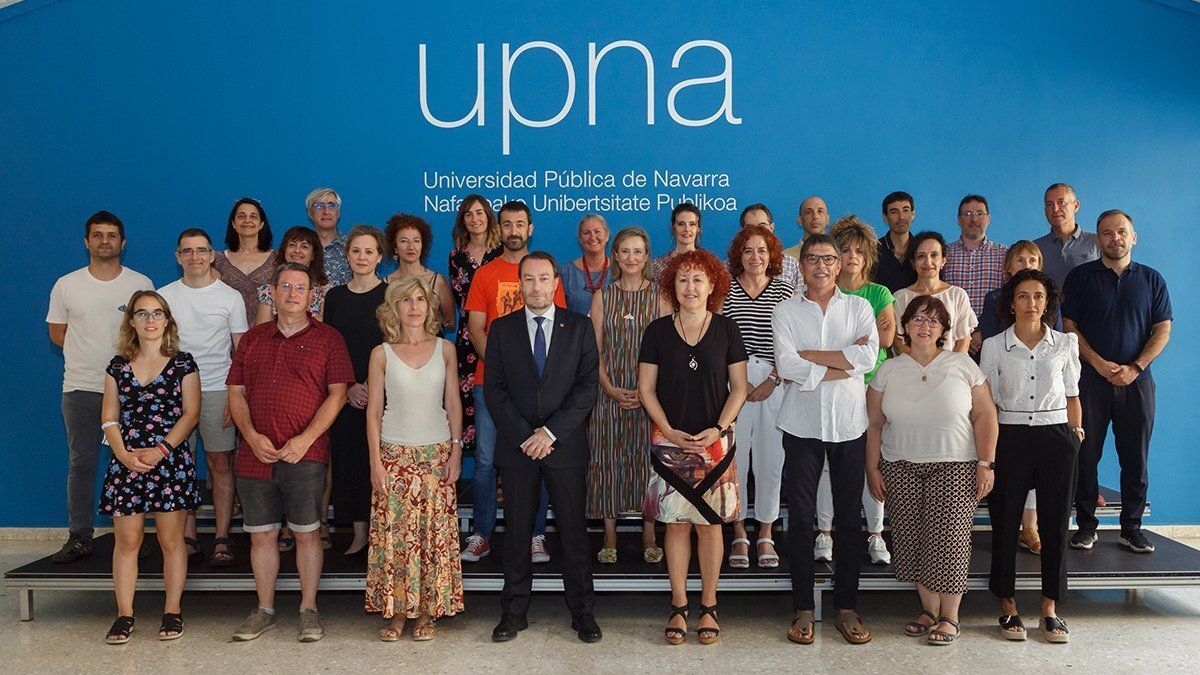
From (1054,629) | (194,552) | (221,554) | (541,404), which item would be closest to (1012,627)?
(1054,629)

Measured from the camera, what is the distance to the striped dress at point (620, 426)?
4262mm

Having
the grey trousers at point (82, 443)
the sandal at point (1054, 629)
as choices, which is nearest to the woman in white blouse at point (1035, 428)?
the sandal at point (1054, 629)

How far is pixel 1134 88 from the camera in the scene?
5836 millimetres

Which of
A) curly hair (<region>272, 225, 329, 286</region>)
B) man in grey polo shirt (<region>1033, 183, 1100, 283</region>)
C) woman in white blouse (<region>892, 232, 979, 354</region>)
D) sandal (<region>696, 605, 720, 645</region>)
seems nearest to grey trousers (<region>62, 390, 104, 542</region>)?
curly hair (<region>272, 225, 329, 286</region>)

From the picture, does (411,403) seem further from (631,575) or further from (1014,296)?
(1014,296)

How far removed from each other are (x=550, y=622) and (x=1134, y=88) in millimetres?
5033

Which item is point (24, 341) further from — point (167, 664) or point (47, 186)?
point (167, 664)

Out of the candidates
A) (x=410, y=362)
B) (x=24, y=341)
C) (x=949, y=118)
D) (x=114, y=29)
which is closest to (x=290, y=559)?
(x=410, y=362)

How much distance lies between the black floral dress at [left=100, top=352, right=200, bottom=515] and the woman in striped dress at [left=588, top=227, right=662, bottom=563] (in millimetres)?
1896

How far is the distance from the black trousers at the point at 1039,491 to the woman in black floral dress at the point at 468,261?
2.54 meters

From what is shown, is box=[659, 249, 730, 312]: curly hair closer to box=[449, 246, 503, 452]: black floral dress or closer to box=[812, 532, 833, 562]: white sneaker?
box=[449, 246, 503, 452]: black floral dress

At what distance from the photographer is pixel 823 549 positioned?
172 inches

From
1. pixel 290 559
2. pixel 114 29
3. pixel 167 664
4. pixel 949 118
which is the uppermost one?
pixel 114 29

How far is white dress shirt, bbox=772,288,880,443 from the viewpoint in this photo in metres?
3.79
